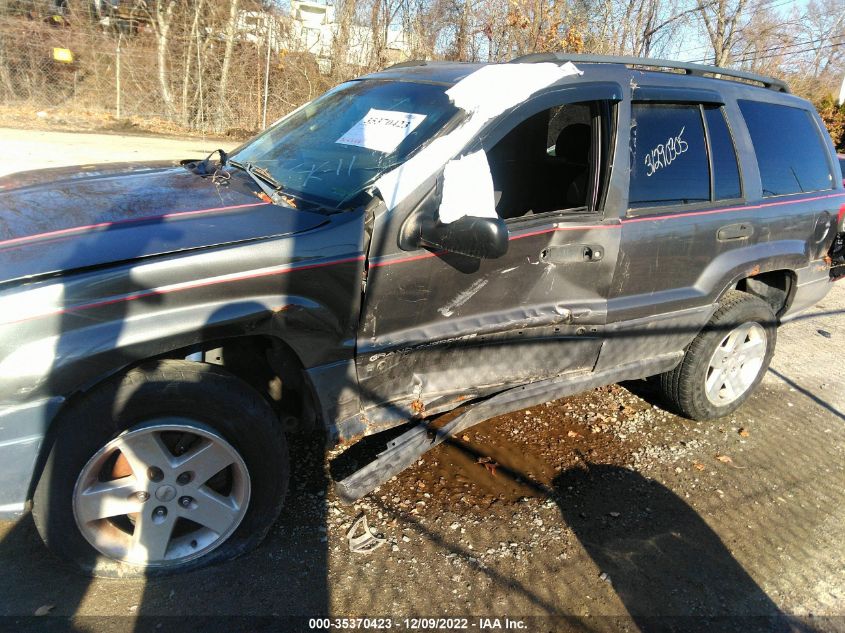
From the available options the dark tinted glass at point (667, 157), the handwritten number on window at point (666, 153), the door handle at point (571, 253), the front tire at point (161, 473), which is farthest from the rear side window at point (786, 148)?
the front tire at point (161, 473)

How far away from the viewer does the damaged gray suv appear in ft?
7.13

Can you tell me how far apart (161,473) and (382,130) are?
1.81m

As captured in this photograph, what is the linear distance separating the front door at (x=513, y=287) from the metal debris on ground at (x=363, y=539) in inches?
20.9

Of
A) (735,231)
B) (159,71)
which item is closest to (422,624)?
(735,231)

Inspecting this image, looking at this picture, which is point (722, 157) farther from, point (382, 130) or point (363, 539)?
point (363, 539)

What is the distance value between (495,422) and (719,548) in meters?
1.44

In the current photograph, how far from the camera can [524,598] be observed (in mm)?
2637

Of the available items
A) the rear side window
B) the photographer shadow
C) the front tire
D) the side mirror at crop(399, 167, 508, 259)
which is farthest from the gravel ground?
the rear side window

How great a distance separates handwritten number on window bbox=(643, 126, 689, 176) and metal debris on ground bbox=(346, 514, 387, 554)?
90.7 inches

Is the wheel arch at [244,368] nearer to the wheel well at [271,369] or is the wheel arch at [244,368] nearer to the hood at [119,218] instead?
the wheel well at [271,369]

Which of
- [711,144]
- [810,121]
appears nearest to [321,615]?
[711,144]

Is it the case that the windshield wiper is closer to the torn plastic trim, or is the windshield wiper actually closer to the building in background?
the torn plastic trim

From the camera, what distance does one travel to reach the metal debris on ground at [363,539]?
282cm

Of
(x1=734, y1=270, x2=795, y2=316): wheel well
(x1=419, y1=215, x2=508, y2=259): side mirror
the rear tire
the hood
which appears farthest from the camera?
(x1=734, y1=270, x2=795, y2=316): wheel well
